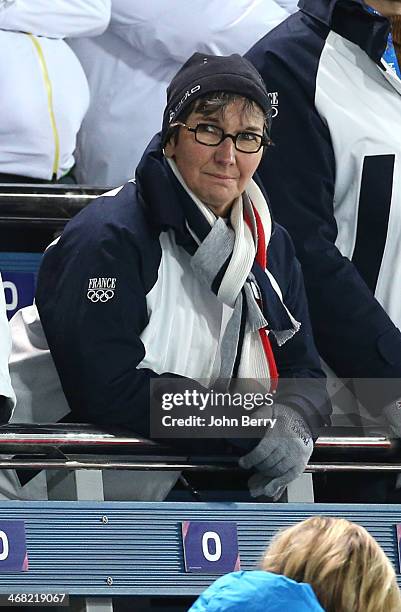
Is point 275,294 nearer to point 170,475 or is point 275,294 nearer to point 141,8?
point 170,475

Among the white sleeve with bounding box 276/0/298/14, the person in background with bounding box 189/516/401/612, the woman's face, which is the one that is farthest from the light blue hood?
the white sleeve with bounding box 276/0/298/14

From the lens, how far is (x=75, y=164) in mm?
4703

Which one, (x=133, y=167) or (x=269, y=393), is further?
(x=133, y=167)

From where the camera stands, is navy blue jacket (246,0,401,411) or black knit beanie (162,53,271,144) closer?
black knit beanie (162,53,271,144)

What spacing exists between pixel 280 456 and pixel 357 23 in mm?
1266

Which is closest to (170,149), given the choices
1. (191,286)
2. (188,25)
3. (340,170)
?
(191,286)

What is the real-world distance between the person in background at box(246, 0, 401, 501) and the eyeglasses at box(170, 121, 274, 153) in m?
0.36

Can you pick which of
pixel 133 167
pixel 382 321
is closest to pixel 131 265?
pixel 382 321

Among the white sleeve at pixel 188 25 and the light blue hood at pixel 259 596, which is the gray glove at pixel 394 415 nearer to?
the white sleeve at pixel 188 25

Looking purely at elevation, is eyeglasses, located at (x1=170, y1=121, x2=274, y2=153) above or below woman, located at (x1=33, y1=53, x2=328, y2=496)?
above

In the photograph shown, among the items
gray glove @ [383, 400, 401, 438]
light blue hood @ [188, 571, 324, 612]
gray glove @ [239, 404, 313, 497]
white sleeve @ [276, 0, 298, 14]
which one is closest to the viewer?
light blue hood @ [188, 571, 324, 612]

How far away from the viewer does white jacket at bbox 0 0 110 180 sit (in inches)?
169

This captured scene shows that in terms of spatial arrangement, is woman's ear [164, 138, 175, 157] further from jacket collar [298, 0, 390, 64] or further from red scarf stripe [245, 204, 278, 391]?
jacket collar [298, 0, 390, 64]

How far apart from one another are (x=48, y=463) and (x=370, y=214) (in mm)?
1195
